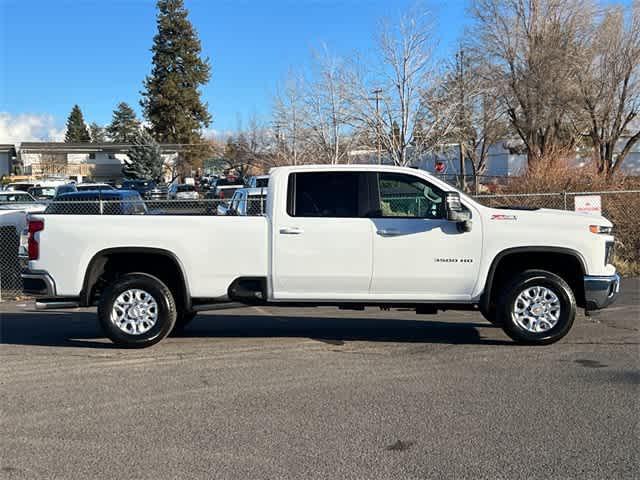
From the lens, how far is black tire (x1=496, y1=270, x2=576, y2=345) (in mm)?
7059

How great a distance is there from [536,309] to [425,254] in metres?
1.33

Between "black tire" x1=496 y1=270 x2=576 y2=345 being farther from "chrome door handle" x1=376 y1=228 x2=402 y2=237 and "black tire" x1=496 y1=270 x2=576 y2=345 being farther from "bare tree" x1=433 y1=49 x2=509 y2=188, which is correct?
"bare tree" x1=433 y1=49 x2=509 y2=188

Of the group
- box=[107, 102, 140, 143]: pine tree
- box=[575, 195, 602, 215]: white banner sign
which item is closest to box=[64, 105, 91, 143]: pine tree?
box=[107, 102, 140, 143]: pine tree

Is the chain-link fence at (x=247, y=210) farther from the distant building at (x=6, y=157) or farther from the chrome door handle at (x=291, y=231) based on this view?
the distant building at (x=6, y=157)

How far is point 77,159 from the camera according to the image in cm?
7350

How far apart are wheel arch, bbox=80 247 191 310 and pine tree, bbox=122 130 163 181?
171 ft

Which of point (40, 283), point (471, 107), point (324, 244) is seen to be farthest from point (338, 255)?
point (471, 107)

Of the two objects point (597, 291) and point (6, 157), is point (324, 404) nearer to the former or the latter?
point (597, 291)

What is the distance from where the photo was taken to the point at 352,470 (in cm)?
412

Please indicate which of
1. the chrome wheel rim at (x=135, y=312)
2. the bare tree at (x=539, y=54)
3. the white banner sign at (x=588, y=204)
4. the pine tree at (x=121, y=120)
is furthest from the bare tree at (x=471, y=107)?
the pine tree at (x=121, y=120)

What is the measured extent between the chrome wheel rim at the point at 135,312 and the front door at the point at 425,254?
241 centimetres

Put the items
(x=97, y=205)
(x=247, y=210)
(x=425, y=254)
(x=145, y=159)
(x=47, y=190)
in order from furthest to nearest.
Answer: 1. (x=145, y=159)
2. (x=47, y=190)
3. (x=97, y=205)
4. (x=247, y=210)
5. (x=425, y=254)

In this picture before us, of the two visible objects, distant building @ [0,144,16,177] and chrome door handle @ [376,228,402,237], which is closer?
chrome door handle @ [376,228,402,237]

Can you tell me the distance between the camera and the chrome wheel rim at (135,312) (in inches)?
282
